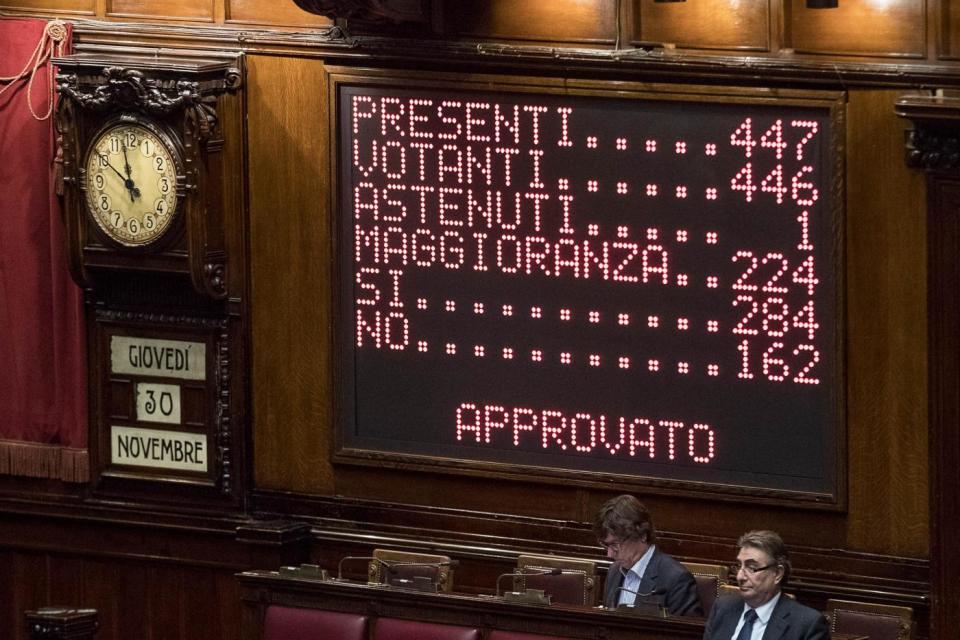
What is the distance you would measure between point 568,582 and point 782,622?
2024 mm

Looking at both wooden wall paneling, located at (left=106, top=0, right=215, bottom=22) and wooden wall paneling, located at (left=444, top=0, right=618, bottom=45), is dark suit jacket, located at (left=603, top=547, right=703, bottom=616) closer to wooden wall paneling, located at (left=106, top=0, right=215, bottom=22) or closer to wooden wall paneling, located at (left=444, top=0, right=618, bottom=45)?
wooden wall paneling, located at (left=444, top=0, right=618, bottom=45)

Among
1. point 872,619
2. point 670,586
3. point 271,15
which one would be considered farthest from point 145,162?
point 872,619

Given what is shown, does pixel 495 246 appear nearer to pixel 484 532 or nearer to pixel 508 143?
pixel 508 143

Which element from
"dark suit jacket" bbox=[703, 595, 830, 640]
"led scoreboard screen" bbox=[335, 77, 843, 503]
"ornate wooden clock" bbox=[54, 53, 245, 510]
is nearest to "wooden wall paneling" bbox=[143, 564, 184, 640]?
"ornate wooden clock" bbox=[54, 53, 245, 510]

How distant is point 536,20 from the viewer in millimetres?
10914

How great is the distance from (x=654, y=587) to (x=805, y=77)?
2.23 m

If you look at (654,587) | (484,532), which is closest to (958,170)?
(654,587)

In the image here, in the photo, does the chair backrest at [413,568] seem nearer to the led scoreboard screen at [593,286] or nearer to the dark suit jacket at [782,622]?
the led scoreboard screen at [593,286]

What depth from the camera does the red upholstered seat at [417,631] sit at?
9617mm

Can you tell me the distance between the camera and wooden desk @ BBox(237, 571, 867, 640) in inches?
367

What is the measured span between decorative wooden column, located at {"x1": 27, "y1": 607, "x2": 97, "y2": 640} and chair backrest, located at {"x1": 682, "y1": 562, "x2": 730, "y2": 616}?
2.84 meters

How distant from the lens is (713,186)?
414 inches

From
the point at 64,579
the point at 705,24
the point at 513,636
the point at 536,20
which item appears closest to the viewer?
the point at 513,636

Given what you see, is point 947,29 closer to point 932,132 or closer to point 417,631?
point 932,132
